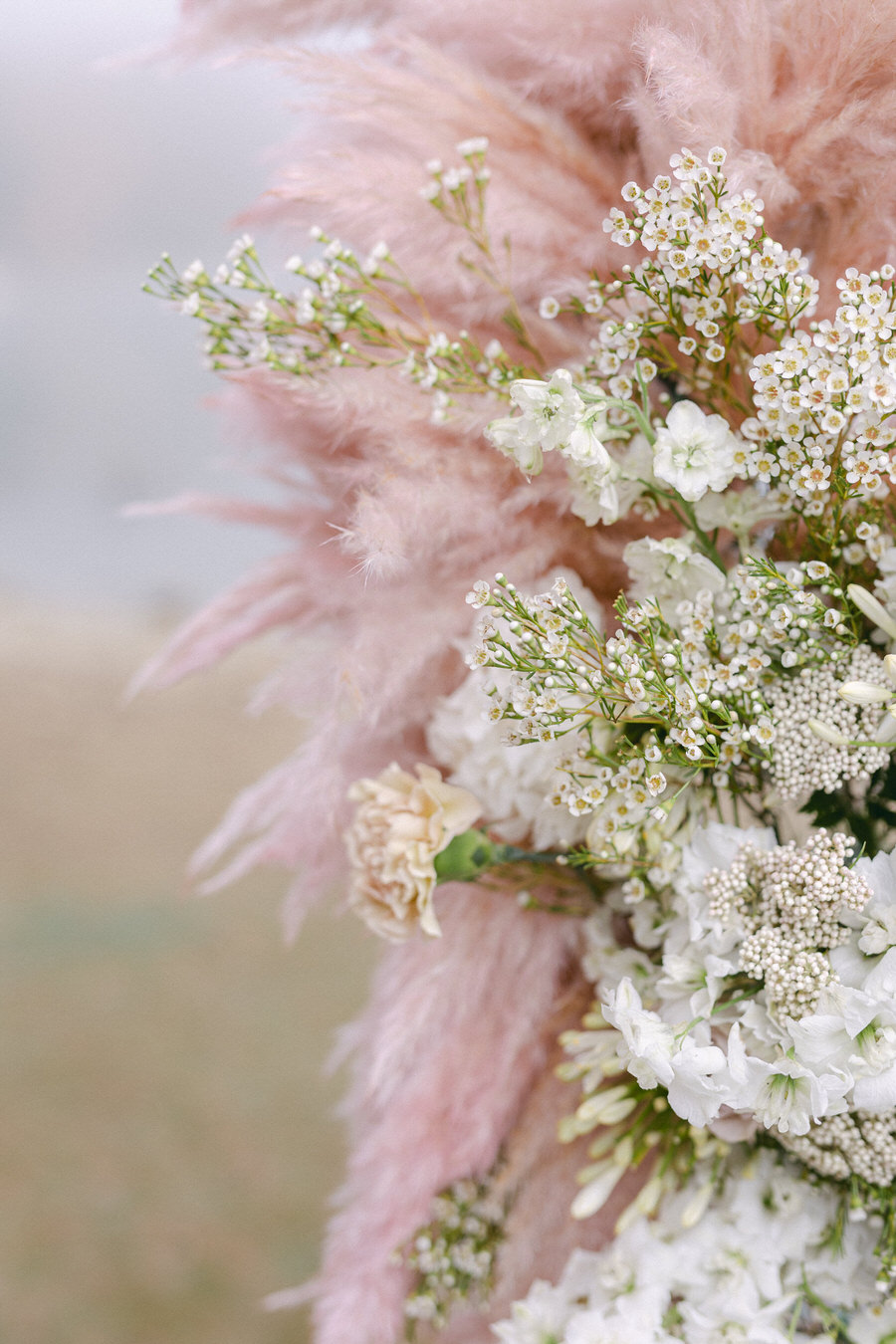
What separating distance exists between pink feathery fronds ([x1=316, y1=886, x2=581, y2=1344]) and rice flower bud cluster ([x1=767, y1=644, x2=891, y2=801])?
21cm

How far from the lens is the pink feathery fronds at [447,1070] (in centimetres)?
60

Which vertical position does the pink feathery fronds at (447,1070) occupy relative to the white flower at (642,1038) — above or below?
below

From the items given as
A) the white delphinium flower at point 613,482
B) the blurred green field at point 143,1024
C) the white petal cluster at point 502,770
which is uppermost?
the white delphinium flower at point 613,482

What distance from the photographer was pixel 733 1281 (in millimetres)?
503

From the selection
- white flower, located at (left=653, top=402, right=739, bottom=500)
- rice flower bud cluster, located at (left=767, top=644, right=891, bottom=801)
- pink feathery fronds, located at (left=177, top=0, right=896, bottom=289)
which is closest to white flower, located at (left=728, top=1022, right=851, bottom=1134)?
rice flower bud cluster, located at (left=767, top=644, right=891, bottom=801)

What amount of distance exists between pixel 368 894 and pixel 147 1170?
1.24m

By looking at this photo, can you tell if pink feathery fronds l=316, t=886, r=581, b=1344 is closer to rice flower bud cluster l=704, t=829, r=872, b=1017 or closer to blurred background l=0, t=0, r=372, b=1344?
rice flower bud cluster l=704, t=829, r=872, b=1017

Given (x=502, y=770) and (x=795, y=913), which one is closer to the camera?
(x=795, y=913)

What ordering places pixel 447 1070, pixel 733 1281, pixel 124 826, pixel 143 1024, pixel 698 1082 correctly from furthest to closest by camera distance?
pixel 124 826 → pixel 143 1024 → pixel 447 1070 → pixel 733 1281 → pixel 698 1082

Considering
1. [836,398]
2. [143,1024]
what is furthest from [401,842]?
[143,1024]

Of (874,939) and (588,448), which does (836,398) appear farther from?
(874,939)

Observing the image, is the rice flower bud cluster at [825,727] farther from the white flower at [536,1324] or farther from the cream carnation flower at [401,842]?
the white flower at [536,1324]

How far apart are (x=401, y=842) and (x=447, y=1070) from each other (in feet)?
0.71

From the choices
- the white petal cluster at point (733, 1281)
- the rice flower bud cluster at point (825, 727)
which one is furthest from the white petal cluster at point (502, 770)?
the white petal cluster at point (733, 1281)
